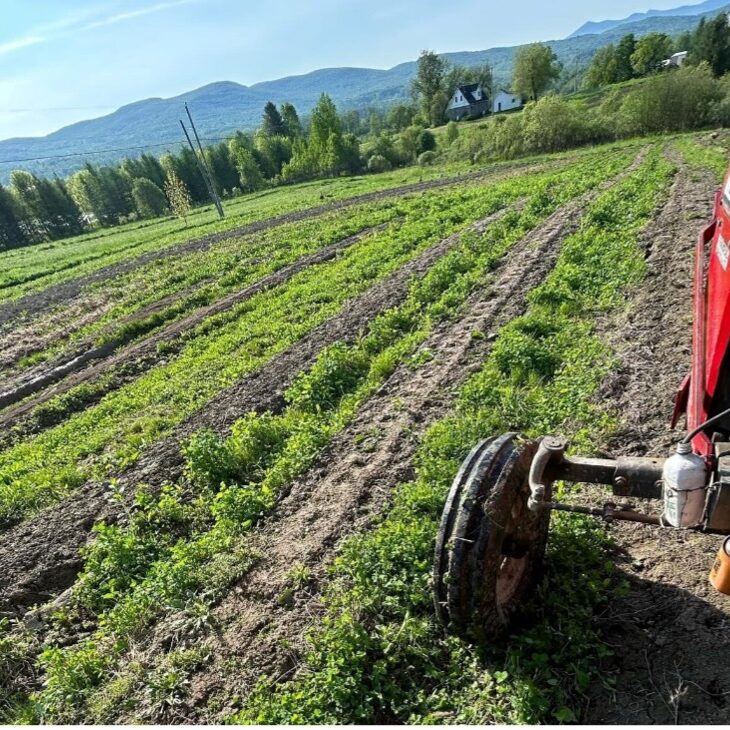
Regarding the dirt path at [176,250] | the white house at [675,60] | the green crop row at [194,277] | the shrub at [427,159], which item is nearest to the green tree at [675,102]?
the dirt path at [176,250]

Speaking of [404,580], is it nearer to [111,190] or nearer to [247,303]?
[247,303]

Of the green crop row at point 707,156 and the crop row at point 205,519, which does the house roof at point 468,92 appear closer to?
the green crop row at point 707,156

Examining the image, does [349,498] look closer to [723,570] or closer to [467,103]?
[723,570]

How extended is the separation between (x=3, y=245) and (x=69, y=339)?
73.8m

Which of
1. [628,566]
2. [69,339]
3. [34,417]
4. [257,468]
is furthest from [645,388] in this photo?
[69,339]

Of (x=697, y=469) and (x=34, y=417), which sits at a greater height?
(x=697, y=469)

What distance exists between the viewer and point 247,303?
1480cm

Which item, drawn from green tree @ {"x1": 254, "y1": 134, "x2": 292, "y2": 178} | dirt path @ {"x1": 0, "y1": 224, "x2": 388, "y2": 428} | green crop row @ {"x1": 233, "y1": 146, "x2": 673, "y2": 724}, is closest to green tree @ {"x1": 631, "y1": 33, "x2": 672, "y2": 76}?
green tree @ {"x1": 254, "y1": 134, "x2": 292, "y2": 178}

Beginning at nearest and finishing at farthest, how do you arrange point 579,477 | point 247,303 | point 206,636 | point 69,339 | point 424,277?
point 579,477 < point 206,636 < point 424,277 < point 247,303 < point 69,339

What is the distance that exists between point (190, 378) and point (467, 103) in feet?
319

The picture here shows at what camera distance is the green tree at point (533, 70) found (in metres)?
72.8

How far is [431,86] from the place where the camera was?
3644 inches

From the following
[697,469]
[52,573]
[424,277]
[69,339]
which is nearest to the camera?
[697,469]

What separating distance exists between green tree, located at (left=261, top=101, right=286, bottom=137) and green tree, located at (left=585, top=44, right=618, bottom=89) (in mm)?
54081
